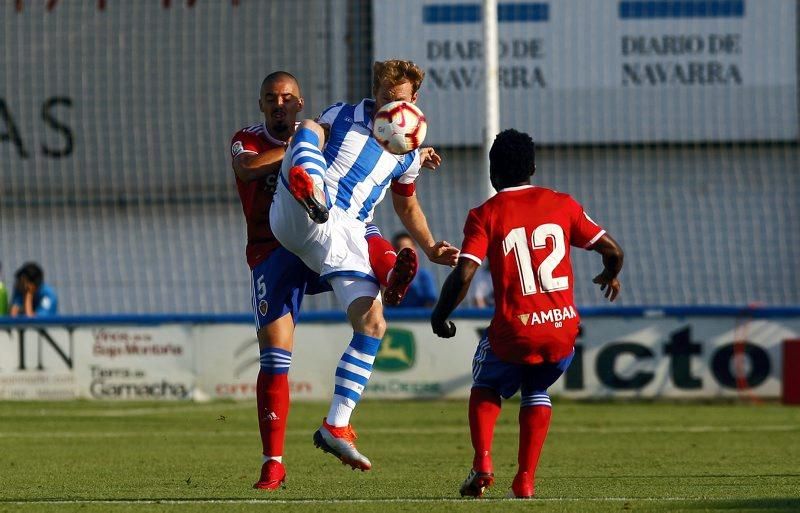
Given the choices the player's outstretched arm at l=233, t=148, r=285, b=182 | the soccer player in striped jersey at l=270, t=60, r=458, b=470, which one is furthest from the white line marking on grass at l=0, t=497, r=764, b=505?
the player's outstretched arm at l=233, t=148, r=285, b=182

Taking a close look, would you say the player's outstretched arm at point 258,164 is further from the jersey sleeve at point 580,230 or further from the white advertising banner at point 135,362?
the white advertising banner at point 135,362

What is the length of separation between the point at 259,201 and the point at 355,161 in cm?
56

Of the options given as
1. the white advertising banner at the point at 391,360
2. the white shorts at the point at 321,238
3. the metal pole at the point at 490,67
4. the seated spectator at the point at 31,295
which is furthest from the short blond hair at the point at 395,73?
the seated spectator at the point at 31,295

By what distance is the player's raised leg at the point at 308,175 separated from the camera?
20.4 ft

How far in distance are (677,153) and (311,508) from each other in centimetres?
1555

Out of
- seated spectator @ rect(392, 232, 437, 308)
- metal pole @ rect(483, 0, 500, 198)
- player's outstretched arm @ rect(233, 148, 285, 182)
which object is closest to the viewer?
player's outstretched arm @ rect(233, 148, 285, 182)

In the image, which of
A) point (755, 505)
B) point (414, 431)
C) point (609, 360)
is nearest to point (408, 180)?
point (755, 505)

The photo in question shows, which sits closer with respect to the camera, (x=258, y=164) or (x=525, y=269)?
(x=525, y=269)

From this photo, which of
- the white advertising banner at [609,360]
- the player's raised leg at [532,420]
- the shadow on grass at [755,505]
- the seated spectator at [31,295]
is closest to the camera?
the shadow on grass at [755,505]

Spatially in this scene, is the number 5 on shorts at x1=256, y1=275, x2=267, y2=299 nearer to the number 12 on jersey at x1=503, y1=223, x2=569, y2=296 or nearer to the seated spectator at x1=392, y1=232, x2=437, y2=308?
the number 12 on jersey at x1=503, y1=223, x2=569, y2=296

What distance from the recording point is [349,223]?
6.75m

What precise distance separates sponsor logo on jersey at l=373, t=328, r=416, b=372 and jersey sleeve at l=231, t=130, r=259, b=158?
7958 millimetres

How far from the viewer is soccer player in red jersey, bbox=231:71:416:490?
673cm

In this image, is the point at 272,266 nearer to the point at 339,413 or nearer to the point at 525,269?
the point at 339,413
